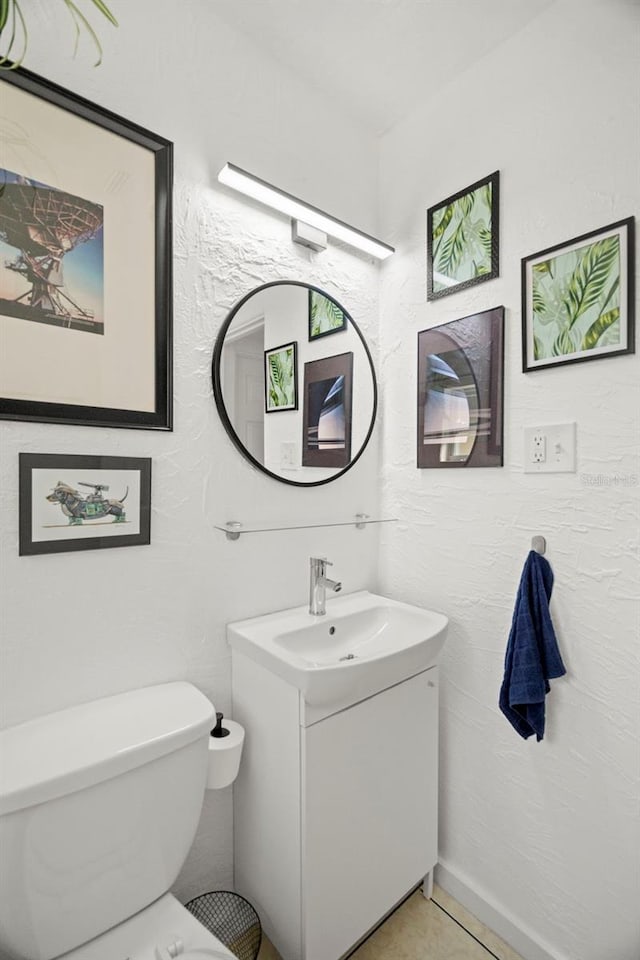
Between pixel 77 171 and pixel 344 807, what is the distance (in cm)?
160

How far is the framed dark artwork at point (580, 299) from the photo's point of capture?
44.4 inches

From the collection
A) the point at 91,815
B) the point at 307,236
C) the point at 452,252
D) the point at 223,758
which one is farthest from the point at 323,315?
the point at 91,815

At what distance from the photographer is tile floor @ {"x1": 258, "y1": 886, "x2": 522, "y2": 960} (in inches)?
50.6

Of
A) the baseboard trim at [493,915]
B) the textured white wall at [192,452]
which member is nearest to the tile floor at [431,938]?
the baseboard trim at [493,915]

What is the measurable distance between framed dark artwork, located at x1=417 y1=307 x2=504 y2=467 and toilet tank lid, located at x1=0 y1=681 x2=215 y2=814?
971 millimetres

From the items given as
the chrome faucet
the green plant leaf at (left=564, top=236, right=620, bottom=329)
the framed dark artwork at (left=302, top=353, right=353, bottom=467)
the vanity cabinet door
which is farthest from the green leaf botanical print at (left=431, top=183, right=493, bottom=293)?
the vanity cabinet door

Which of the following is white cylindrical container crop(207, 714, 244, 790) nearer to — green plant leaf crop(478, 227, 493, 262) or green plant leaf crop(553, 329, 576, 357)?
green plant leaf crop(553, 329, 576, 357)

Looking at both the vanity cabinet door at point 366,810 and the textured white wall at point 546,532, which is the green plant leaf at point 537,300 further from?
the vanity cabinet door at point 366,810

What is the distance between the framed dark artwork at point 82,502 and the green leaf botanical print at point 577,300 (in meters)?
1.06

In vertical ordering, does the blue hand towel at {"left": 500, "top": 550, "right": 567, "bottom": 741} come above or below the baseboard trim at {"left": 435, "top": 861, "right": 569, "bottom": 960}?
above

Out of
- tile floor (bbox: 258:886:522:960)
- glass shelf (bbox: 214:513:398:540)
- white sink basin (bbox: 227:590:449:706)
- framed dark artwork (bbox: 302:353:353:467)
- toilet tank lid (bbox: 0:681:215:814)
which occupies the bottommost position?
tile floor (bbox: 258:886:522:960)

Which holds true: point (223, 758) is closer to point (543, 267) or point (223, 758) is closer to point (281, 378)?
point (281, 378)

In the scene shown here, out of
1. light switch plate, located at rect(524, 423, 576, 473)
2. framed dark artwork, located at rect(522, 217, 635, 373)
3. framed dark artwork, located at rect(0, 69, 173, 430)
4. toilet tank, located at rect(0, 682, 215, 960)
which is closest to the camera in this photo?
toilet tank, located at rect(0, 682, 215, 960)

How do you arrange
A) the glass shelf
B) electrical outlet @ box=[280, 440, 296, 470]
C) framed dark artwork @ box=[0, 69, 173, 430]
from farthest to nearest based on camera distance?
electrical outlet @ box=[280, 440, 296, 470] → the glass shelf → framed dark artwork @ box=[0, 69, 173, 430]
